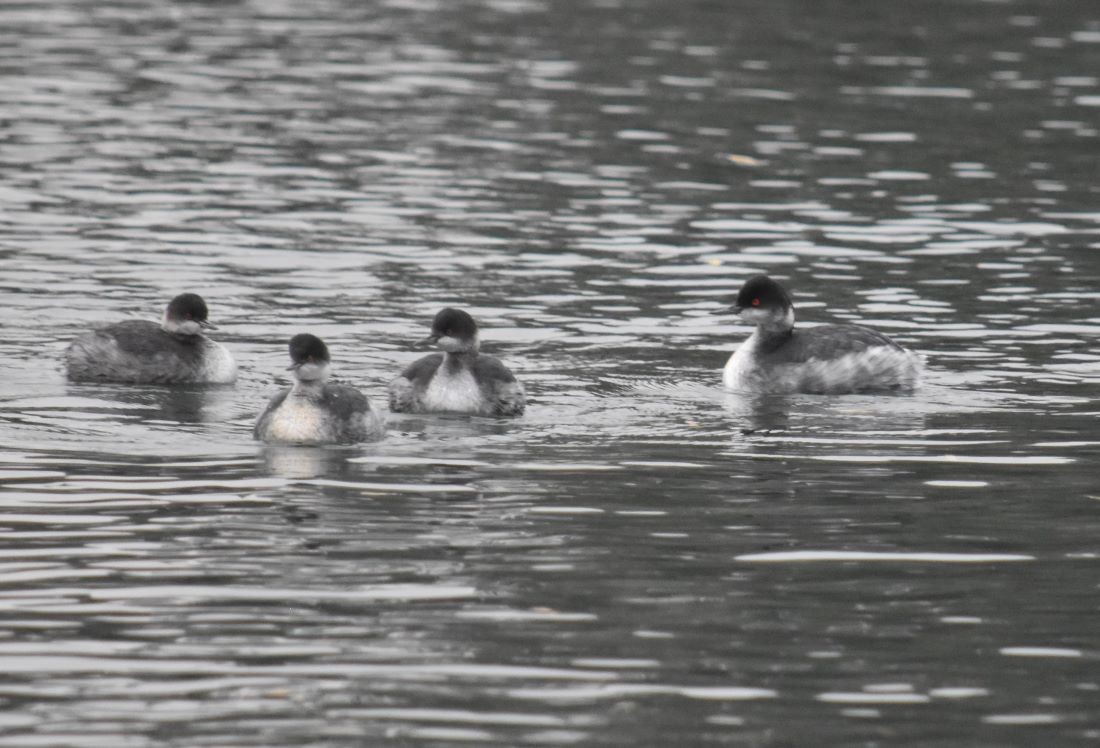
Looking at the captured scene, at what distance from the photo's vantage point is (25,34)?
129 feet

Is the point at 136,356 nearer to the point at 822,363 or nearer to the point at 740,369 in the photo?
the point at 740,369

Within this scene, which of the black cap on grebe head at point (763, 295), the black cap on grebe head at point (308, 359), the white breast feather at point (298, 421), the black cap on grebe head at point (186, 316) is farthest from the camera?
the black cap on grebe head at point (763, 295)

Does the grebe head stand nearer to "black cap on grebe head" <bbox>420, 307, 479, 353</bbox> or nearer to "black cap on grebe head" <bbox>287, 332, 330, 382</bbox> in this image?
"black cap on grebe head" <bbox>420, 307, 479, 353</bbox>

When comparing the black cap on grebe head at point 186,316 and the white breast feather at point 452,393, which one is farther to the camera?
the black cap on grebe head at point 186,316

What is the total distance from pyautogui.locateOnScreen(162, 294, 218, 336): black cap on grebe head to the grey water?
63 cm

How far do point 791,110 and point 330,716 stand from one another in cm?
2482

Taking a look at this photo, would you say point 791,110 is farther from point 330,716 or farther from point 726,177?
point 330,716

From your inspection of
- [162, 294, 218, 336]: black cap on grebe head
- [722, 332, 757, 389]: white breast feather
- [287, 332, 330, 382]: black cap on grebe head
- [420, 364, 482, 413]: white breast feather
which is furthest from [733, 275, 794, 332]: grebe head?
[162, 294, 218, 336]: black cap on grebe head

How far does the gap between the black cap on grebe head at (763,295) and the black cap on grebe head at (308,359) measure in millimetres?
4414

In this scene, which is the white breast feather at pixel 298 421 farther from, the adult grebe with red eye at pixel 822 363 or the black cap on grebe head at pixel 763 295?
the black cap on grebe head at pixel 763 295

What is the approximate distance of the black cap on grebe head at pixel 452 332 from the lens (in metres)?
16.5

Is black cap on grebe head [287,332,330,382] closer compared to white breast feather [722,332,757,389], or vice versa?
black cap on grebe head [287,332,330,382]

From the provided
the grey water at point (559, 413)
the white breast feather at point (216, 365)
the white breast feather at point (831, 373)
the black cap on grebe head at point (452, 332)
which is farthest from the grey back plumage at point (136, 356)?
the white breast feather at point (831, 373)

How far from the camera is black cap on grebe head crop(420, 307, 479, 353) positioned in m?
16.5
